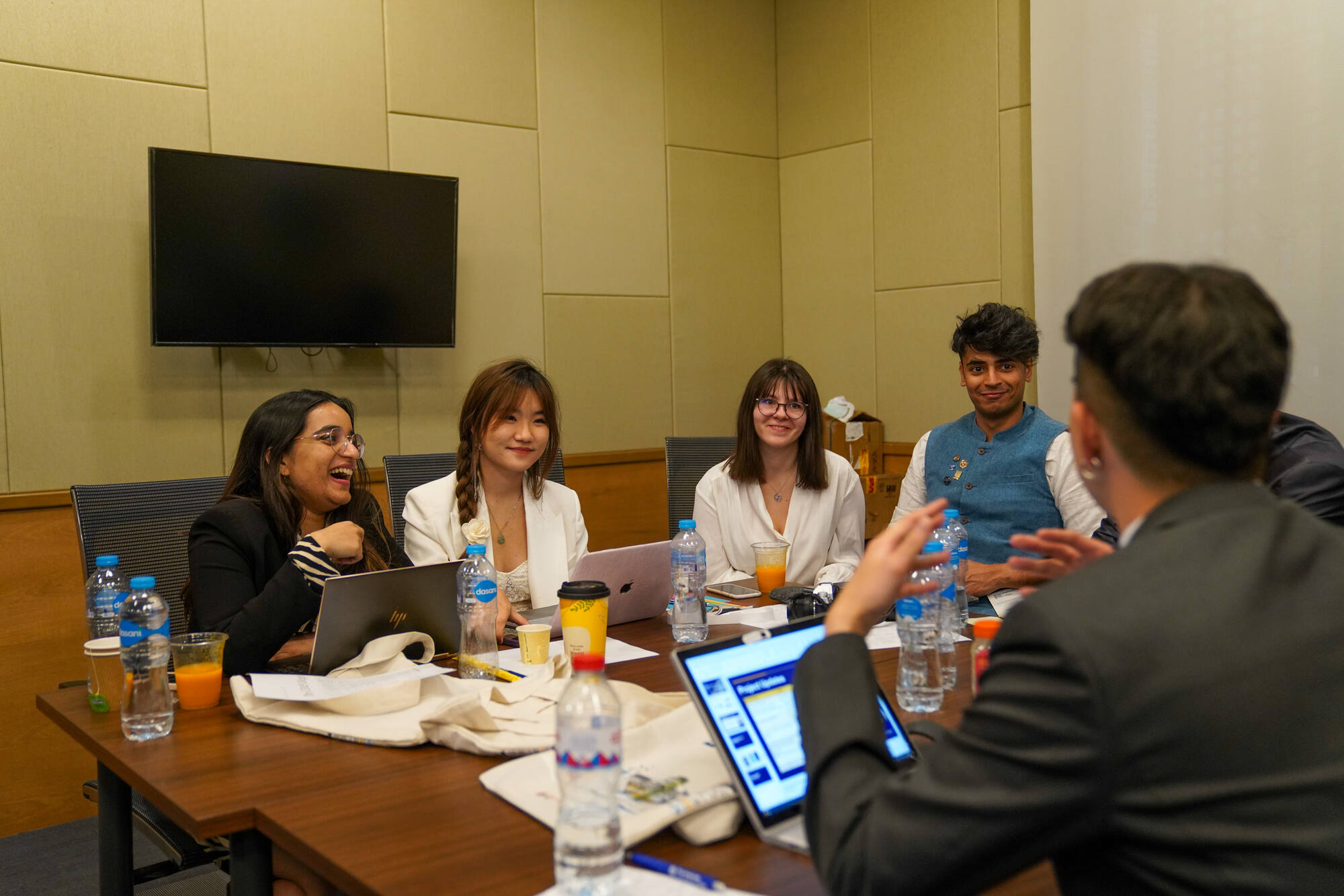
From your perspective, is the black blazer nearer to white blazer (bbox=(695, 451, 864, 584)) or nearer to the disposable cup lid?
the disposable cup lid

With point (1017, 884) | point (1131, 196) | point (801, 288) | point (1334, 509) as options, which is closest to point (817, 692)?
Result: point (1017, 884)

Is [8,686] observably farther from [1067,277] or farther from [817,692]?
[1067,277]

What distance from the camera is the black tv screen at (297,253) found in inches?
147

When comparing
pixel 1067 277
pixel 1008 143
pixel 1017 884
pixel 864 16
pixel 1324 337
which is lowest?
pixel 1017 884

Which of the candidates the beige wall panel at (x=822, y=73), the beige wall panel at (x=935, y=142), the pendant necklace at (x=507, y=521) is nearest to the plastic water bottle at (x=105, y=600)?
the pendant necklace at (x=507, y=521)

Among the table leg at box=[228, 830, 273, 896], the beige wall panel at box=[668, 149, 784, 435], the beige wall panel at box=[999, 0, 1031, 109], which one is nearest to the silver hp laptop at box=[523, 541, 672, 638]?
the table leg at box=[228, 830, 273, 896]

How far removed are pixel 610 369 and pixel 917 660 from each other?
11.3ft

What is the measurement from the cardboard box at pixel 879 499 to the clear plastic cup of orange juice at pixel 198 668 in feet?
11.1

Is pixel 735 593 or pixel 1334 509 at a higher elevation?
pixel 1334 509

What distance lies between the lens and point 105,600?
2.15 m

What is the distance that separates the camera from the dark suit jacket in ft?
2.81

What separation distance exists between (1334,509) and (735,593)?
141 centimetres

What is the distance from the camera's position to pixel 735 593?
112 inches

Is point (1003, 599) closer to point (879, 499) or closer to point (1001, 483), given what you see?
point (1001, 483)
